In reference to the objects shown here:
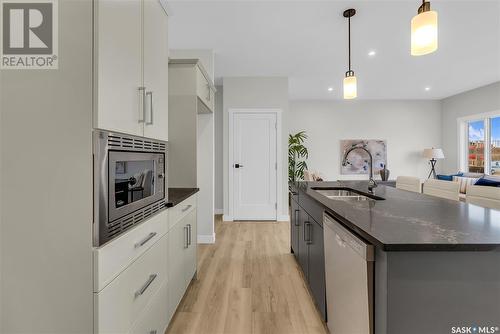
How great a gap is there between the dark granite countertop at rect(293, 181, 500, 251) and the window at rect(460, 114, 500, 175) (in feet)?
19.0

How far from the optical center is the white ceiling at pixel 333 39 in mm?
2723

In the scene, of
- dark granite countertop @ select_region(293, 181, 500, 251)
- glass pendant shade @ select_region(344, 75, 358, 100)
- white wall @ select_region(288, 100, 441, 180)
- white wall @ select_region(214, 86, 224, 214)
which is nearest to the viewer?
dark granite countertop @ select_region(293, 181, 500, 251)

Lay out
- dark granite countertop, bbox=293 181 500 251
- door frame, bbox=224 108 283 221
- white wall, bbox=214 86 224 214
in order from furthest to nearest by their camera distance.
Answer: white wall, bbox=214 86 224 214 → door frame, bbox=224 108 283 221 → dark granite countertop, bbox=293 181 500 251

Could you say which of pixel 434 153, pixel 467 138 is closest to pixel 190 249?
pixel 434 153

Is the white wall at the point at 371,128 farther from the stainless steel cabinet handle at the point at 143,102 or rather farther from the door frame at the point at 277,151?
the stainless steel cabinet handle at the point at 143,102

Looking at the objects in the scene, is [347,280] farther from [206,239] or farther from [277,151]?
[277,151]

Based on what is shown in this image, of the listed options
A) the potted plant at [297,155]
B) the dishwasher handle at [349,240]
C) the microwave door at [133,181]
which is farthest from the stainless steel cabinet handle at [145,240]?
the potted plant at [297,155]

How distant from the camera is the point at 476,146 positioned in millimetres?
6176

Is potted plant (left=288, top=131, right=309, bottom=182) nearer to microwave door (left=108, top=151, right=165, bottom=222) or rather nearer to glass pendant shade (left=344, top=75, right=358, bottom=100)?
glass pendant shade (left=344, top=75, right=358, bottom=100)

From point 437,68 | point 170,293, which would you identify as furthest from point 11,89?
point 437,68

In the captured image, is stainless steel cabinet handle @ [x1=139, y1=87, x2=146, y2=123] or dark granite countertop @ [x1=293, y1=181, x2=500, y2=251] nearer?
dark granite countertop @ [x1=293, y1=181, x2=500, y2=251]

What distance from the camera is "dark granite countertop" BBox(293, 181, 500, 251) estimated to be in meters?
0.89

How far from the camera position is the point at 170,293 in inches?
65.2

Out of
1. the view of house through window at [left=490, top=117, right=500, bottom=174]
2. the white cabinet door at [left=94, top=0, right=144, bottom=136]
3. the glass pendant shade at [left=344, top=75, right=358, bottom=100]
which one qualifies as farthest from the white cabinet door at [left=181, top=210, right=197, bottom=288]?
the view of house through window at [left=490, top=117, right=500, bottom=174]
